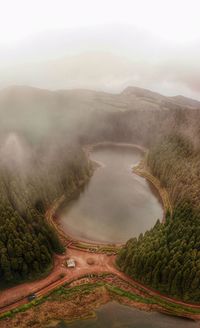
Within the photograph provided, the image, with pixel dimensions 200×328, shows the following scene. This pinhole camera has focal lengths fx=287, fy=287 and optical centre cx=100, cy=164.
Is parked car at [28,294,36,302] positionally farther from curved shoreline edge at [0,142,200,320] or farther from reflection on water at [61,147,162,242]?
reflection on water at [61,147,162,242]

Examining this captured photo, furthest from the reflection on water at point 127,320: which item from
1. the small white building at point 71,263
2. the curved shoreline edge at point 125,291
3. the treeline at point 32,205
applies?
the treeline at point 32,205

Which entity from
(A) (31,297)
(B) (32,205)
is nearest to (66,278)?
(A) (31,297)

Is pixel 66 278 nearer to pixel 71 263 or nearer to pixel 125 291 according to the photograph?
pixel 71 263

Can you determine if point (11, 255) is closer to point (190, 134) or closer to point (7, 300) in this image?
point (7, 300)

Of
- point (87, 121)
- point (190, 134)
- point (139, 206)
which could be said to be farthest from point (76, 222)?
point (87, 121)

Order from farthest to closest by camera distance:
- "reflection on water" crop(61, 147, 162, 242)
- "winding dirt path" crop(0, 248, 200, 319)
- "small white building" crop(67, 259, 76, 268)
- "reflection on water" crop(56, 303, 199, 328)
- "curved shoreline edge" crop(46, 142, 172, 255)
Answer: "reflection on water" crop(61, 147, 162, 242), "curved shoreline edge" crop(46, 142, 172, 255), "small white building" crop(67, 259, 76, 268), "winding dirt path" crop(0, 248, 200, 319), "reflection on water" crop(56, 303, 199, 328)

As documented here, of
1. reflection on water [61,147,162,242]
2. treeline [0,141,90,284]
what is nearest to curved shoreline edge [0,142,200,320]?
reflection on water [61,147,162,242]
